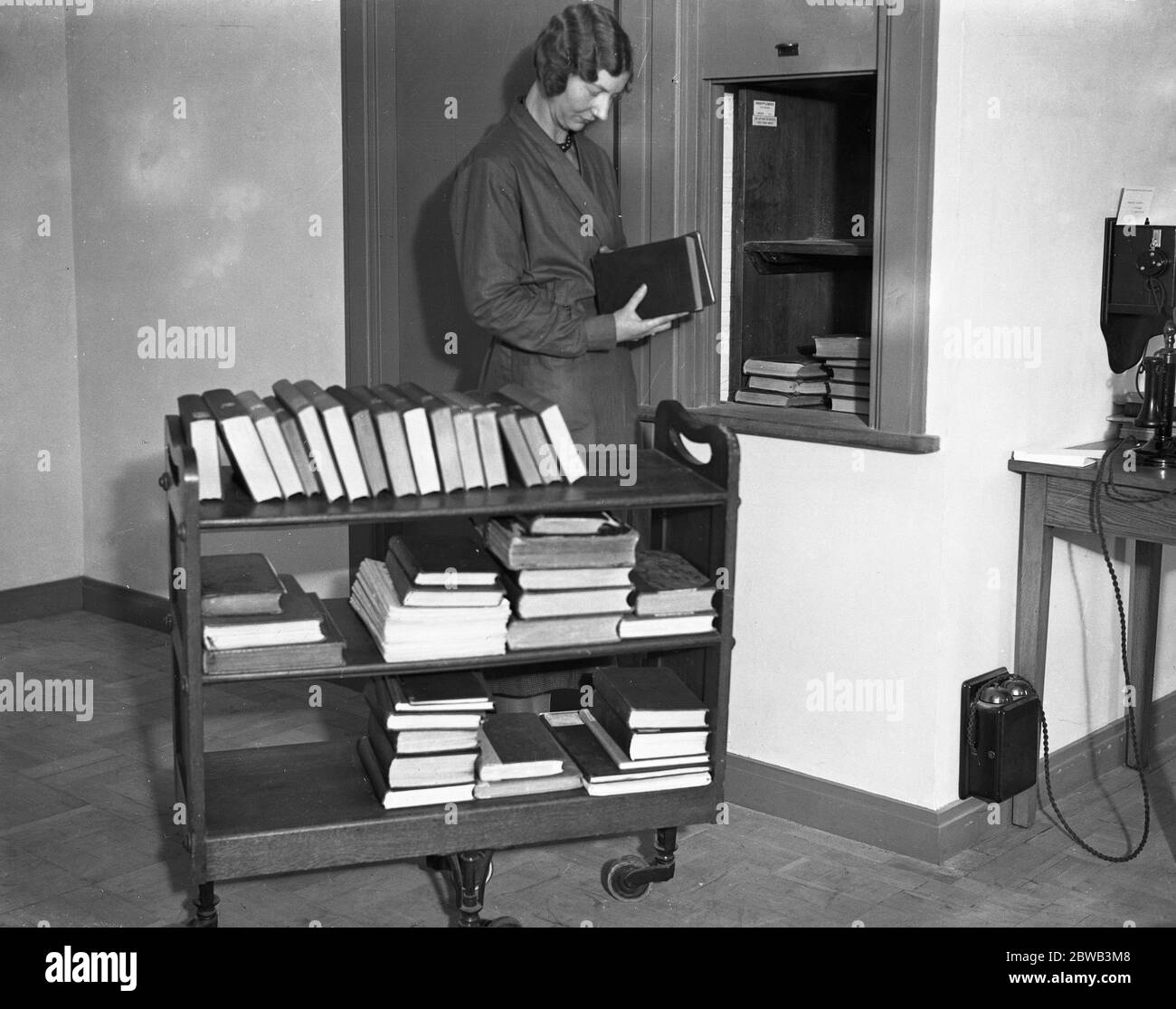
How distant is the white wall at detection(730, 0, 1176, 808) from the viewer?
3.62 meters

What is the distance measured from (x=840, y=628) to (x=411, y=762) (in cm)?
130

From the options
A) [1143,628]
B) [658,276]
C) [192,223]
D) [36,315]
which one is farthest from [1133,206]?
[36,315]

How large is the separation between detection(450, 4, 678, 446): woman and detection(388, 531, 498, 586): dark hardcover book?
1.83 ft

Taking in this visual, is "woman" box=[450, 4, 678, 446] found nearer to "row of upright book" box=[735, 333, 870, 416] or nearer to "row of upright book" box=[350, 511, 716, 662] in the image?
"row of upright book" box=[735, 333, 870, 416]

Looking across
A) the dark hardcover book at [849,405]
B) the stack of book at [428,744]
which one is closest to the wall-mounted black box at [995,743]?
the dark hardcover book at [849,405]

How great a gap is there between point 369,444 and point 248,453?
241 mm

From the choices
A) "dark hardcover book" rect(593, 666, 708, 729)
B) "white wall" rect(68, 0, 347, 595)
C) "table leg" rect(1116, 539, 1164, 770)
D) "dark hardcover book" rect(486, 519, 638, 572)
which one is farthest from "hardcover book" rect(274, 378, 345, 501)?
"table leg" rect(1116, 539, 1164, 770)

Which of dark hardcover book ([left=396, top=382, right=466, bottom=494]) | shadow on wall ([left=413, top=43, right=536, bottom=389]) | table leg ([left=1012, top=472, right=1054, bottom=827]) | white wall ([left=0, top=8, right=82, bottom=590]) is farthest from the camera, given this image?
white wall ([left=0, top=8, right=82, bottom=590])

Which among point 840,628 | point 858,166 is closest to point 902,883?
point 840,628

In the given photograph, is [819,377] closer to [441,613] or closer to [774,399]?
[774,399]

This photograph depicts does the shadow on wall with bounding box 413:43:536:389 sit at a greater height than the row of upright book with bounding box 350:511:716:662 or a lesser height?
greater

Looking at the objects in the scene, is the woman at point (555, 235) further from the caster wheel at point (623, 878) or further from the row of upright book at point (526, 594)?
the caster wheel at point (623, 878)

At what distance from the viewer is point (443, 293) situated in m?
4.64

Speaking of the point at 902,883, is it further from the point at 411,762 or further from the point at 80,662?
the point at 80,662
